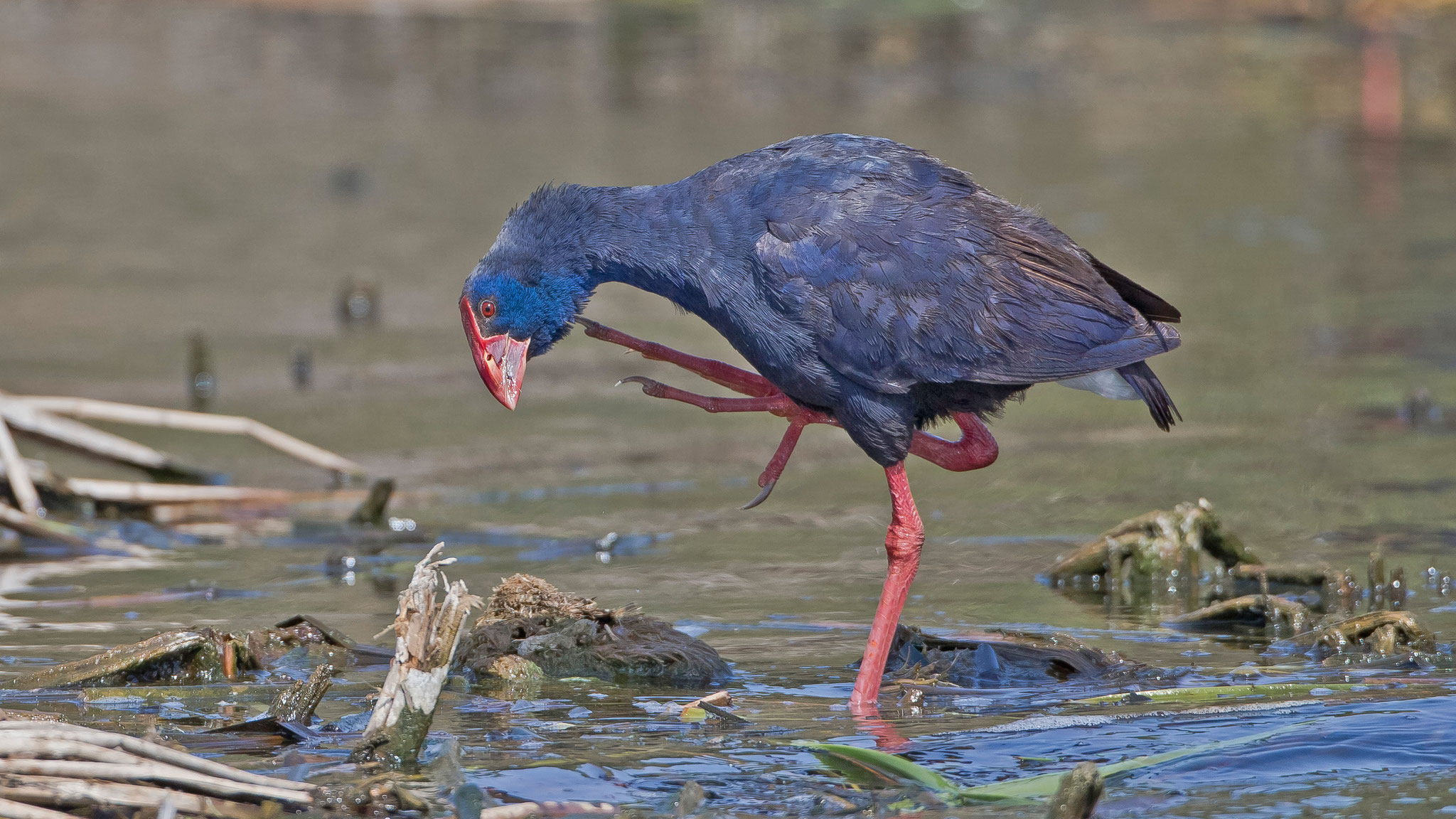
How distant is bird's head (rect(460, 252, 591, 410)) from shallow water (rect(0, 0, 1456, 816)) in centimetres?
87

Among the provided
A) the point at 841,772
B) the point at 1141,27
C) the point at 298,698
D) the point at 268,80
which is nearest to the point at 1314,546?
the point at 841,772

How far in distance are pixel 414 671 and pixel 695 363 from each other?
171 centimetres

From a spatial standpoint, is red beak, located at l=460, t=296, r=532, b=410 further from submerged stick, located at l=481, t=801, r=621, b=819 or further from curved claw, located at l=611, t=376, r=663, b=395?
submerged stick, located at l=481, t=801, r=621, b=819

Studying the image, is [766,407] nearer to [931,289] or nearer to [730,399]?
[730,399]

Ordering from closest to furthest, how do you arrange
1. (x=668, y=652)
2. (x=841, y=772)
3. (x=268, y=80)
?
(x=841, y=772), (x=668, y=652), (x=268, y=80)

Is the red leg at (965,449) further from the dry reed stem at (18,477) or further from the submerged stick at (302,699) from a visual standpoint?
the dry reed stem at (18,477)

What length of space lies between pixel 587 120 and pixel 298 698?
41.0 ft

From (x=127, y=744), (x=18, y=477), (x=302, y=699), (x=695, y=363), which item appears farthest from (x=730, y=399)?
(x=18, y=477)

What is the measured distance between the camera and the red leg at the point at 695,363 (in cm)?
509

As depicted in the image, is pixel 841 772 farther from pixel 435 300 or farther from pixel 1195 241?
pixel 1195 241

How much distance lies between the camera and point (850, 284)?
4.62 m

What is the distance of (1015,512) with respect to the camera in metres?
6.55

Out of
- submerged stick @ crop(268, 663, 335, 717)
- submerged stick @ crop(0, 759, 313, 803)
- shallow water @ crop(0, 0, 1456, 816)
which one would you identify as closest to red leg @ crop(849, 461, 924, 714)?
shallow water @ crop(0, 0, 1456, 816)

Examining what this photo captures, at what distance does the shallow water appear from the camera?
13.8 feet
